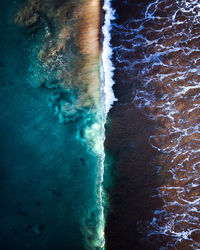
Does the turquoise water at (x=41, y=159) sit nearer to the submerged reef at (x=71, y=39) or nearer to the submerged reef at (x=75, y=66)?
the submerged reef at (x=75, y=66)

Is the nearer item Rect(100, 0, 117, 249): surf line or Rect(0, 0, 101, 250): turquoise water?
Rect(100, 0, 117, 249): surf line

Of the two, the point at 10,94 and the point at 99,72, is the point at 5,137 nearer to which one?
the point at 10,94

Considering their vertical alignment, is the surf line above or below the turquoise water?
above

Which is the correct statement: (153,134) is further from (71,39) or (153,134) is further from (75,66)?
(71,39)

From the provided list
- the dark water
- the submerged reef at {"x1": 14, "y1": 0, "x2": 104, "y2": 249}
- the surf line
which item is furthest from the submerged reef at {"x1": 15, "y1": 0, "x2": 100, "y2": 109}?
the dark water

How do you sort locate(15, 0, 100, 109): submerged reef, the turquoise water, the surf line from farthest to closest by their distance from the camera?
the turquoise water
the surf line
locate(15, 0, 100, 109): submerged reef

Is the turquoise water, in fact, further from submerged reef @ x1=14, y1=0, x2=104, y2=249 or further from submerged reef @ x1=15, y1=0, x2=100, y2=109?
submerged reef @ x1=15, y1=0, x2=100, y2=109
